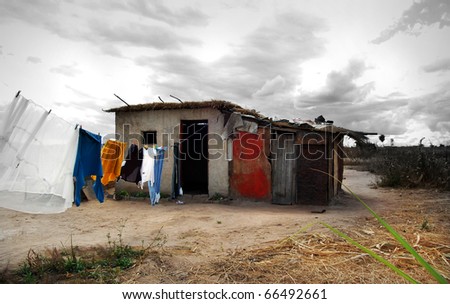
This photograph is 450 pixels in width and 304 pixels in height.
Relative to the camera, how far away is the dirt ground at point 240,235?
11.8 feet

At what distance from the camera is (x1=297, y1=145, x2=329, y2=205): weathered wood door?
28.0 ft

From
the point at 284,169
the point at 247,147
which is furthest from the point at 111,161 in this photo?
the point at 284,169

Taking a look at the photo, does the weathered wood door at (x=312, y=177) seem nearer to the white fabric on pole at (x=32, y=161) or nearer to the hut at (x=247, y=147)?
the hut at (x=247, y=147)

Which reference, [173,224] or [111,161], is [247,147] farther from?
[111,161]

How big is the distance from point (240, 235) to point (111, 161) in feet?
12.3

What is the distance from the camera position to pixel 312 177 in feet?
28.5

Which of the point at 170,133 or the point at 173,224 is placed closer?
the point at 173,224

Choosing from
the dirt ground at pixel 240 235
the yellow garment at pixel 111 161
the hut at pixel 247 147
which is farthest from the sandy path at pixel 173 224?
the yellow garment at pixel 111 161

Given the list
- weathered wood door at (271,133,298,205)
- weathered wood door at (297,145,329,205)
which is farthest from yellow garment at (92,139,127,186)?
weathered wood door at (297,145,329,205)

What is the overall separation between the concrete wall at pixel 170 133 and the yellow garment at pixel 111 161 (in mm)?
2708

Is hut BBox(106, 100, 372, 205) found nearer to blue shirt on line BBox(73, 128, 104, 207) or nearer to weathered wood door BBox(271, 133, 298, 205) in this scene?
weathered wood door BBox(271, 133, 298, 205)

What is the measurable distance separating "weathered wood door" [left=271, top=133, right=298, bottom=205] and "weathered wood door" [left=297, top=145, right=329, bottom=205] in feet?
0.57

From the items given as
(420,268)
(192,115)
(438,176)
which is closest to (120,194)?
(192,115)
